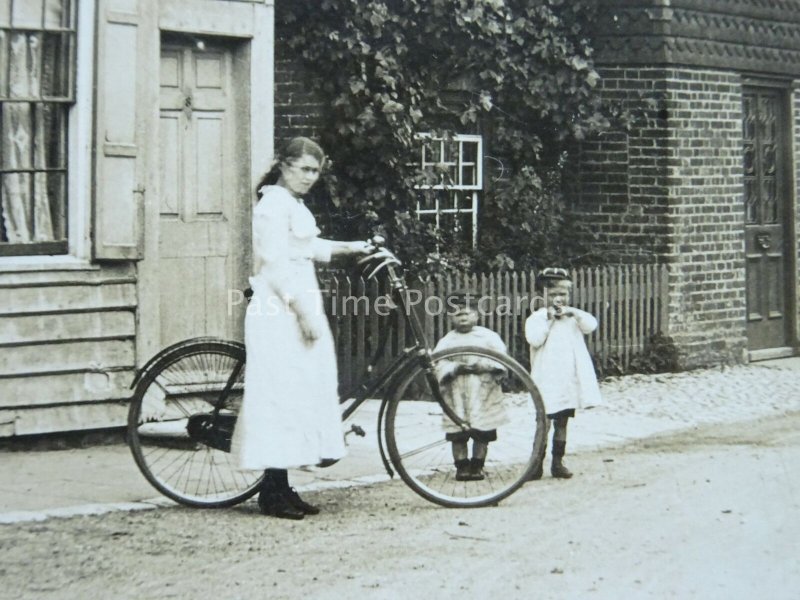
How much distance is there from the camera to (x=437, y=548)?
19.7 ft

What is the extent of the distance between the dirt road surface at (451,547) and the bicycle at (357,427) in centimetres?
14

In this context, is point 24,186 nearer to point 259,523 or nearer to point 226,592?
point 259,523

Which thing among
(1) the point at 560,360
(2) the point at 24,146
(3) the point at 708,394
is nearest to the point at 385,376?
(1) the point at 560,360

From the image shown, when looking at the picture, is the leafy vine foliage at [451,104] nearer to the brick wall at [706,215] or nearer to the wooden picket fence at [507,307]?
the wooden picket fence at [507,307]

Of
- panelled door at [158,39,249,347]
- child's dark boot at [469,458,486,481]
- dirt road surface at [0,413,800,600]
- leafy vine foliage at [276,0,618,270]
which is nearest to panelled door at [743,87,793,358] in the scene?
leafy vine foliage at [276,0,618,270]

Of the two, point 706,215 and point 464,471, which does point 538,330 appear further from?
point 706,215

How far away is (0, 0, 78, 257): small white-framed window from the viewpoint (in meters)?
8.70

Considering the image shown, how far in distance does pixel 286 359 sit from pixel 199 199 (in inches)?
124

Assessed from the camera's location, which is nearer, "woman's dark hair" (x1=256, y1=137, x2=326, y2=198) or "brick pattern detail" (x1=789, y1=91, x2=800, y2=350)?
"woman's dark hair" (x1=256, y1=137, x2=326, y2=198)

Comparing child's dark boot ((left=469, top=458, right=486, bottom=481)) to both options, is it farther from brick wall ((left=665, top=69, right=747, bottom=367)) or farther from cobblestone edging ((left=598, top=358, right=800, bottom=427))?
brick wall ((left=665, top=69, right=747, bottom=367))

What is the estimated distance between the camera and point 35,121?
347 inches

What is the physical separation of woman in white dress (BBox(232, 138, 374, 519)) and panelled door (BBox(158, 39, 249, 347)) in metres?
2.77


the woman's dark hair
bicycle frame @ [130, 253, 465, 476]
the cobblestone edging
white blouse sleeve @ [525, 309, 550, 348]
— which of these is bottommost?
the cobblestone edging

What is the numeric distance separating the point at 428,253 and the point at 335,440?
562cm
